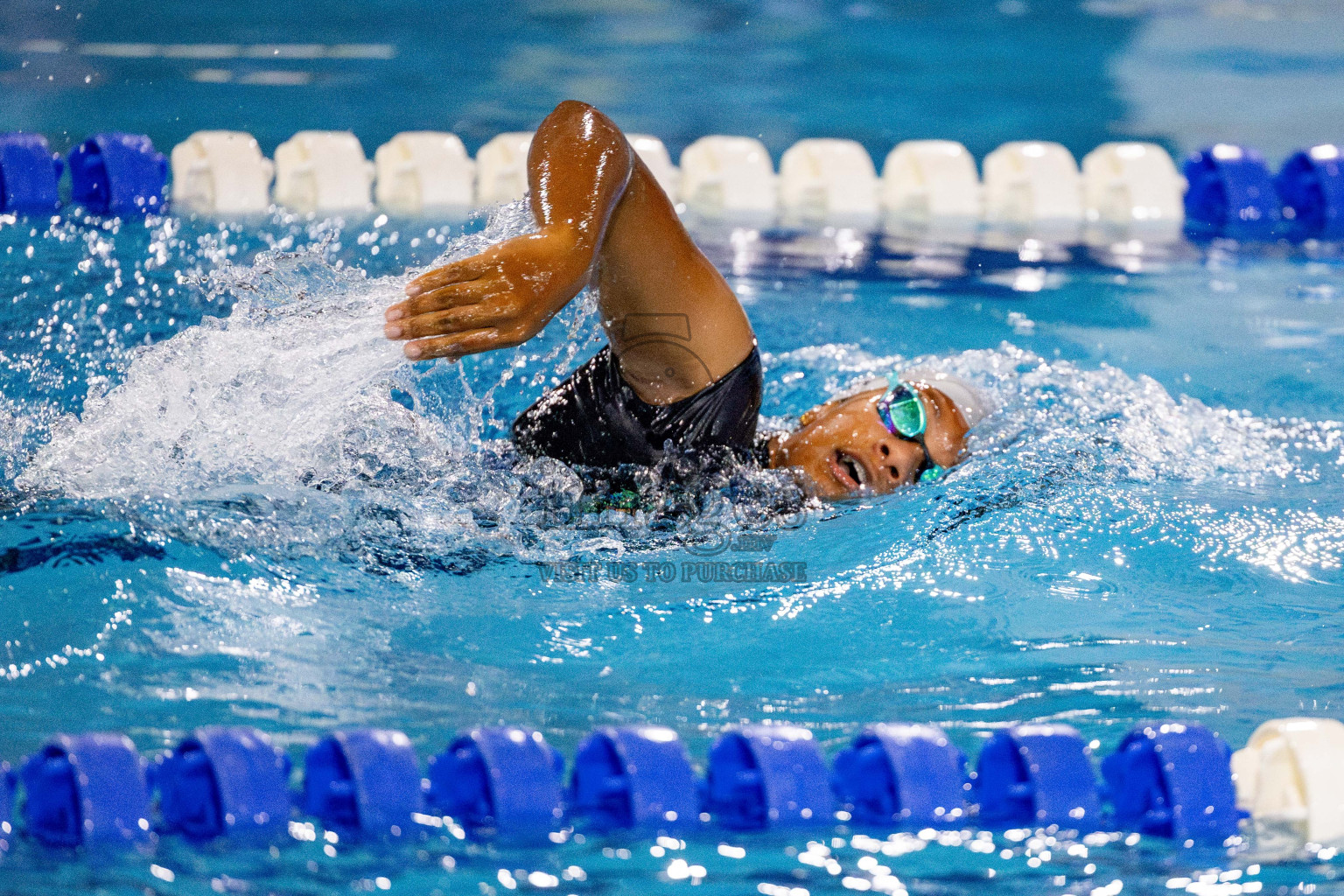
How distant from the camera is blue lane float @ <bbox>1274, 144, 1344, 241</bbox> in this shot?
6.10 meters

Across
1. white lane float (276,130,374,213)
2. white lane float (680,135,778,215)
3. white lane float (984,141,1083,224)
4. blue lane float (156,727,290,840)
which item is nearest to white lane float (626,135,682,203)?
white lane float (680,135,778,215)

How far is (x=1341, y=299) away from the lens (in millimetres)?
5242

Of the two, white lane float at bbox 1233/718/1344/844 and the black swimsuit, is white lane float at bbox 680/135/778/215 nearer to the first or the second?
the black swimsuit

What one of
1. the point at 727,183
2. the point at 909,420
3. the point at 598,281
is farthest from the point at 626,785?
the point at 727,183

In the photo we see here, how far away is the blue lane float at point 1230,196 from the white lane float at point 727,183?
197cm

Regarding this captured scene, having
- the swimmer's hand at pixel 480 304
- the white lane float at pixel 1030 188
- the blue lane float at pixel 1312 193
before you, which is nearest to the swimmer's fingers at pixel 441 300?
the swimmer's hand at pixel 480 304

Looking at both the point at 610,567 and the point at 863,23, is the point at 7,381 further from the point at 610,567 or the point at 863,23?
the point at 863,23

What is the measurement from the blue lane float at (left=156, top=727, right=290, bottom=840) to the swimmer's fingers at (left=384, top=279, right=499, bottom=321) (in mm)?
626

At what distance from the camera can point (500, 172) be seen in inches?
225

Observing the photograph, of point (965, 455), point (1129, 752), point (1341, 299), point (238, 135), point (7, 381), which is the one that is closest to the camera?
point (1129, 752)

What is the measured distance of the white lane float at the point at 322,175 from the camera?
5531 millimetres

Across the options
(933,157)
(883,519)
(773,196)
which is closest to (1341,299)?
(933,157)

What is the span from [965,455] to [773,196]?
10.6ft

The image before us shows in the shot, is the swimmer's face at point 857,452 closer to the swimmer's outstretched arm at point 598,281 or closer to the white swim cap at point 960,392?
the white swim cap at point 960,392
